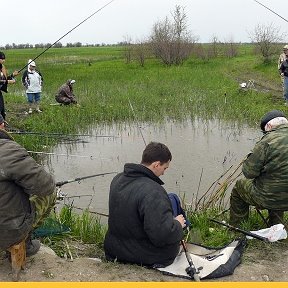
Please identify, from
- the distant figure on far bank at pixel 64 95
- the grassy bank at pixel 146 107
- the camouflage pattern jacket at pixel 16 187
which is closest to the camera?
the camouflage pattern jacket at pixel 16 187

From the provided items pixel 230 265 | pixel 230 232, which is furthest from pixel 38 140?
pixel 230 265

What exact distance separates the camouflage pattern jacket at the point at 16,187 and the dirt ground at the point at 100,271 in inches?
13.7

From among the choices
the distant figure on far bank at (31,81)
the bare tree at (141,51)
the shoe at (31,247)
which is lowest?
the shoe at (31,247)

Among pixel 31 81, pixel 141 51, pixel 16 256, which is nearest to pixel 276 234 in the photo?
pixel 16 256

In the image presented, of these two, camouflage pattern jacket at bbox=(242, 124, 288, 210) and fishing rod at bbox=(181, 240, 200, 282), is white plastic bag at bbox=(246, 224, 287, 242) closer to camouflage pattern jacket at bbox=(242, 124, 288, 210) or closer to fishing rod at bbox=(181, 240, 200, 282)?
camouflage pattern jacket at bbox=(242, 124, 288, 210)

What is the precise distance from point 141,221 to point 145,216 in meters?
0.13

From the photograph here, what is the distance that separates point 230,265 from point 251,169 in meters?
1.01

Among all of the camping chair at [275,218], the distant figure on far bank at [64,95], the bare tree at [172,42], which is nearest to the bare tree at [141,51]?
the bare tree at [172,42]

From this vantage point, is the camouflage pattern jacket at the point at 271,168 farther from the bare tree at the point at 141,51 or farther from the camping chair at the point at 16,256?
the bare tree at the point at 141,51

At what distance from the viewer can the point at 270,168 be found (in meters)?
3.81

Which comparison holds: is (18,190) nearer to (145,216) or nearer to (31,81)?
(145,216)

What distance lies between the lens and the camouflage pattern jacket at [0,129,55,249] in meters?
2.75

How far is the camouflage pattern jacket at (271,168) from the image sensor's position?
3.73 metres

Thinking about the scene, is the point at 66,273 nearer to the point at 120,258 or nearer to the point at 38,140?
the point at 120,258
